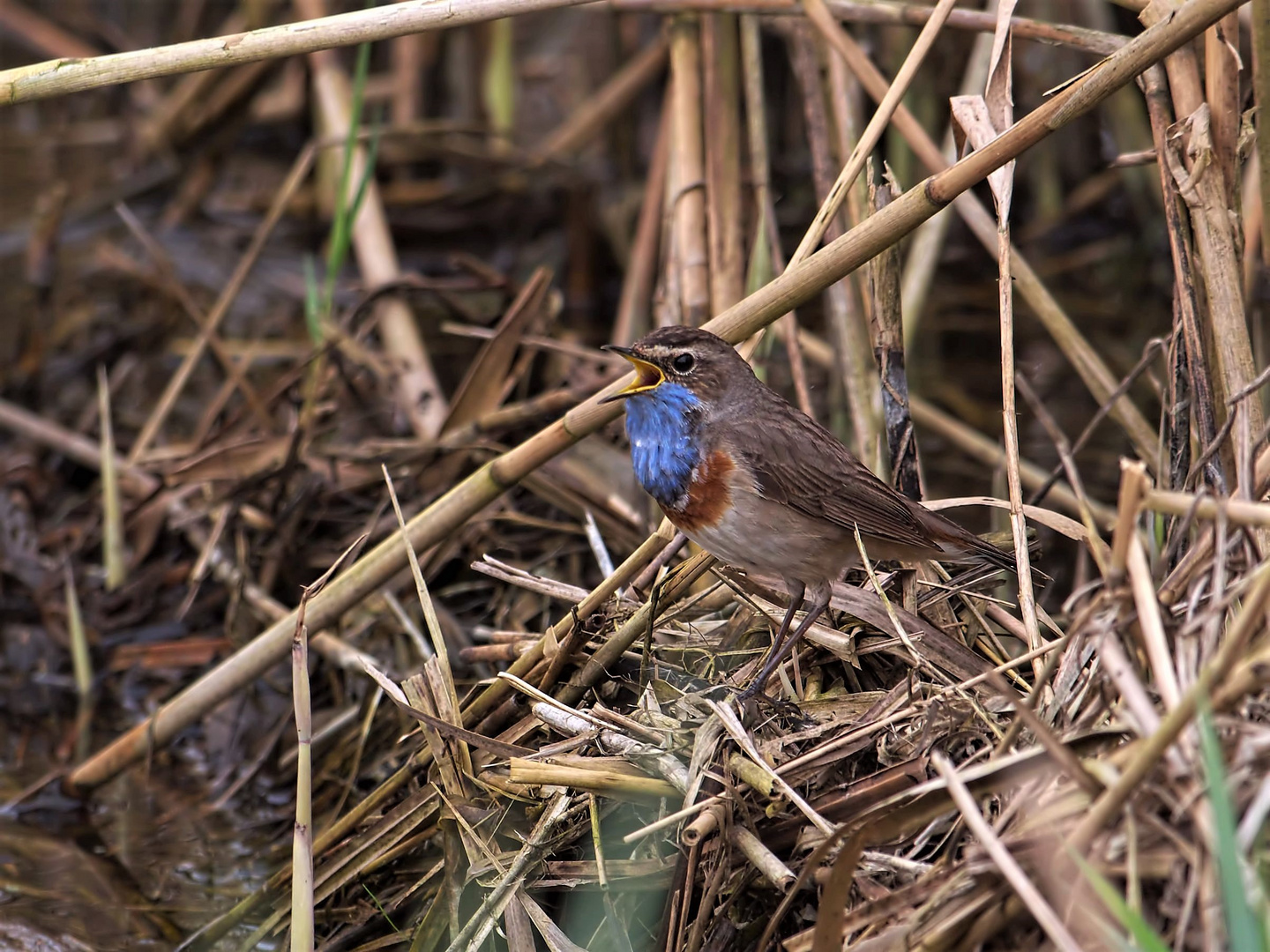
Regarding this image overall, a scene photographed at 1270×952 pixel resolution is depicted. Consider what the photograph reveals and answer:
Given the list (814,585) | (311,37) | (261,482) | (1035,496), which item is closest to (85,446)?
(261,482)

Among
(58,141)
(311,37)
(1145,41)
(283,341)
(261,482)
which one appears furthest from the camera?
(58,141)

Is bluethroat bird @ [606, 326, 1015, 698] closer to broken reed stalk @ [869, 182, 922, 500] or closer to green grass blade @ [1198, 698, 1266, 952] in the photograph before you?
broken reed stalk @ [869, 182, 922, 500]

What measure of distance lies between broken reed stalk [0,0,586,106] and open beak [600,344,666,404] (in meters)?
0.97

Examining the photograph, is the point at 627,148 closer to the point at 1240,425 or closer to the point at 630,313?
the point at 630,313

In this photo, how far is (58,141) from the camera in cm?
1047

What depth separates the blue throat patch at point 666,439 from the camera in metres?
4.02

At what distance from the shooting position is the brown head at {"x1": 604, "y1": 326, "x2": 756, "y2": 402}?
3982 mm

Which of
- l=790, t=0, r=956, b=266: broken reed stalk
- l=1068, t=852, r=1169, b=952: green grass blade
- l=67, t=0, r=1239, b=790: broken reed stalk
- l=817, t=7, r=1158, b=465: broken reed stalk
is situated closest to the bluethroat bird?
l=67, t=0, r=1239, b=790: broken reed stalk

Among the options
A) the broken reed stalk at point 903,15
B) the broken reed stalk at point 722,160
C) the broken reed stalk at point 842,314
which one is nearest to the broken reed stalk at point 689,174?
the broken reed stalk at point 722,160

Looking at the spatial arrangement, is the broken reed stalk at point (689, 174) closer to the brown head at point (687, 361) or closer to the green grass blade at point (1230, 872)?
the brown head at point (687, 361)

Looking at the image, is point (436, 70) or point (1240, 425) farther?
point (436, 70)

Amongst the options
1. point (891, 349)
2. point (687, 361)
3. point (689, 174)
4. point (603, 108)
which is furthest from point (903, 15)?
point (603, 108)

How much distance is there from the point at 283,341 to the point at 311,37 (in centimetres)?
462

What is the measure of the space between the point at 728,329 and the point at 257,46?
1471 millimetres
